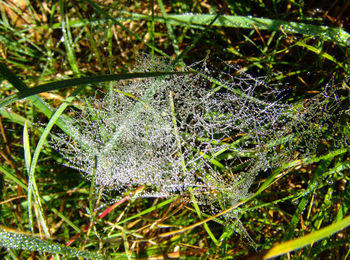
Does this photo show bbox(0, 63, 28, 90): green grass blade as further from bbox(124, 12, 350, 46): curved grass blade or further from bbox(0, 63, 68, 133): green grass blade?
bbox(124, 12, 350, 46): curved grass blade

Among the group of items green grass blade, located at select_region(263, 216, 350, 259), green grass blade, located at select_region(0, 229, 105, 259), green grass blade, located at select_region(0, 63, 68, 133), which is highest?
green grass blade, located at select_region(0, 63, 68, 133)

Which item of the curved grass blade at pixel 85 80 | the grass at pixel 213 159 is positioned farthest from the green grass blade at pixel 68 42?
the curved grass blade at pixel 85 80

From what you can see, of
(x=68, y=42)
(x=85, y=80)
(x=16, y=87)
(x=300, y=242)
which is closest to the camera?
(x=300, y=242)

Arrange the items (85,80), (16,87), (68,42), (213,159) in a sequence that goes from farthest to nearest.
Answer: (68,42)
(213,159)
(16,87)
(85,80)

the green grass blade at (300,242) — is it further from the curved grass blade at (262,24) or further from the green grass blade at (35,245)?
the curved grass blade at (262,24)

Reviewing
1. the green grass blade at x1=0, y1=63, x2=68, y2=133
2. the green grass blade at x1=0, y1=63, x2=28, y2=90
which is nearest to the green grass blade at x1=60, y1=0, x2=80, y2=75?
the green grass blade at x1=0, y1=63, x2=68, y2=133

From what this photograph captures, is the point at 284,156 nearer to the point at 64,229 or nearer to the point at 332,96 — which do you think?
the point at 332,96

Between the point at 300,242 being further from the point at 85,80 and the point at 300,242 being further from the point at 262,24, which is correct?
the point at 262,24

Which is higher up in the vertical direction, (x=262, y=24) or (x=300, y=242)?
(x=262, y=24)

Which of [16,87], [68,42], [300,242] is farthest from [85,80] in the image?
[300,242]

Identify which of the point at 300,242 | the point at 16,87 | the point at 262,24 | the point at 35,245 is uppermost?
the point at 262,24
